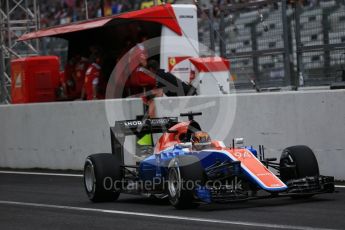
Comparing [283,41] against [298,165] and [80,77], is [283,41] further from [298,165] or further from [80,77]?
[80,77]

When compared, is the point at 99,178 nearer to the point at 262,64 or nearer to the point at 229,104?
the point at 229,104

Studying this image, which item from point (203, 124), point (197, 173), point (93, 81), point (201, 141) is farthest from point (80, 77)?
point (197, 173)

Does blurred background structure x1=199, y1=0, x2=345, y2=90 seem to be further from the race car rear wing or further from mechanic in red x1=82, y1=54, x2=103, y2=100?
the race car rear wing

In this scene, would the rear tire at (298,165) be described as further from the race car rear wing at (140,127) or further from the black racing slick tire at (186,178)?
the race car rear wing at (140,127)

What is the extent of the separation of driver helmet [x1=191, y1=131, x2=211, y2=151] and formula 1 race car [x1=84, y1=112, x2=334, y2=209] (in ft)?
0.04

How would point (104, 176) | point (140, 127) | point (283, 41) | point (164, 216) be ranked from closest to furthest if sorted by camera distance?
point (164, 216)
point (104, 176)
point (140, 127)
point (283, 41)

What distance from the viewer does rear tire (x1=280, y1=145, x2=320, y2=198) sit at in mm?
10516

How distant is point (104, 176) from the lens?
1162cm

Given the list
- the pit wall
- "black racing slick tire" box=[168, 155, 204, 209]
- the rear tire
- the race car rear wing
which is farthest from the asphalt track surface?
the pit wall

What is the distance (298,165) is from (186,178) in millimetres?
1458

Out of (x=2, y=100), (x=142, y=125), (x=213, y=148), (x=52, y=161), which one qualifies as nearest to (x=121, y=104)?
(x=52, y=161)

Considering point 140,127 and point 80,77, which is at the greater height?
point 80,77

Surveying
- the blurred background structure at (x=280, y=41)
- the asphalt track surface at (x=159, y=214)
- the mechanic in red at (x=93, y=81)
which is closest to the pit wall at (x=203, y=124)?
the asphalt track surface at (x=159, y=214)

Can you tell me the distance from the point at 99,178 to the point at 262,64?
6.42 metres
